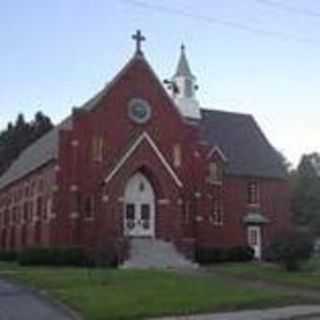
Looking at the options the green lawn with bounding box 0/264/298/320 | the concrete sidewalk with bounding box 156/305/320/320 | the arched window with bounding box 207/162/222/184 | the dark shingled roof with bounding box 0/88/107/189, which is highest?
the dark shingled roof with bounding box 0/88/107/189

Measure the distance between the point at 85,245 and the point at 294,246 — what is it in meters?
16.4

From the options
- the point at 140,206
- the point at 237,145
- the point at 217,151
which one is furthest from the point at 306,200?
the point at 140,206

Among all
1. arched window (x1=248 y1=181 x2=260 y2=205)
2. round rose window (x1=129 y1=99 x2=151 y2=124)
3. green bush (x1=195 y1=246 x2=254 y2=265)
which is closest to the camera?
green bush (x1=195 y1=246 x2=254 y2=265)

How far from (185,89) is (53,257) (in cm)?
2603

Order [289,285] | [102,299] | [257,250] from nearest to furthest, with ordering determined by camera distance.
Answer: [102,299], [289,285], [257,250]

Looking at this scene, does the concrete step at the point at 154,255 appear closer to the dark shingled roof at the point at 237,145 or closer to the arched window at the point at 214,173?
the arched window at the point at 214,173

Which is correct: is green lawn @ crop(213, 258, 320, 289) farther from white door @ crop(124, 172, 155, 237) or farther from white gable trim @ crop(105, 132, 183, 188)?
white gable trim @ crop(105, 132, 183, 188)

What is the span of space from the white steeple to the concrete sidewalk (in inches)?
1686

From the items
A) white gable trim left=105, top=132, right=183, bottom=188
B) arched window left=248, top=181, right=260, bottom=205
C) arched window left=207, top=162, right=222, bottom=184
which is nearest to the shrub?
white gable trim left=105, top=132, right=183, bottom=188

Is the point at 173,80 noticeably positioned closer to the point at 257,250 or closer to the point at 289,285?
the point at 257,250

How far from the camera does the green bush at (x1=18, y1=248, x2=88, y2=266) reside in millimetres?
48812

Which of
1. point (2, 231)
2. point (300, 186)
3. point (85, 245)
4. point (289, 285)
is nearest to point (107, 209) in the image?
point (85, 245)

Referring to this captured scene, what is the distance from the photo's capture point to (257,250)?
64625mm

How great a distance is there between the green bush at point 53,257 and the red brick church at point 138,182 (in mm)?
2134
